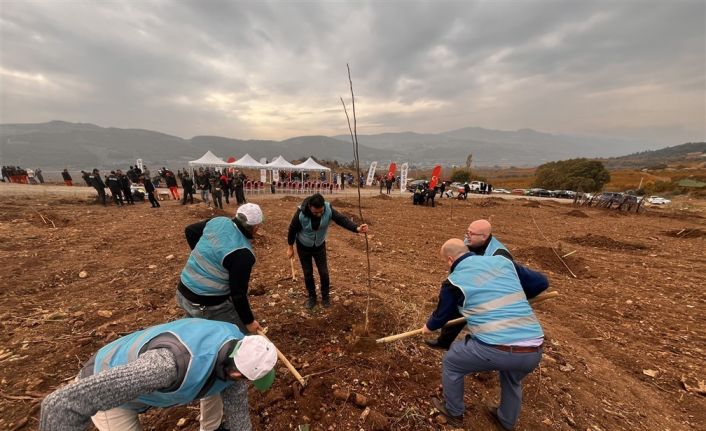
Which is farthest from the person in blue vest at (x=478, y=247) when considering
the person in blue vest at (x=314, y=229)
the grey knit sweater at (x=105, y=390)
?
the grey knit sweater at (x=105, y=390)

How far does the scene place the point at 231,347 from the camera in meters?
1.65

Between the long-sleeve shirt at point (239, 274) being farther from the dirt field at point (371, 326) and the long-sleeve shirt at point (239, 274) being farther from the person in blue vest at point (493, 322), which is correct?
the person in blue vest at point (493, 322)

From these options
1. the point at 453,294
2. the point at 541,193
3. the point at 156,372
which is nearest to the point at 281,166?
the point at 453,294

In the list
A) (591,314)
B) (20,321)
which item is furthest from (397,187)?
(20,321)

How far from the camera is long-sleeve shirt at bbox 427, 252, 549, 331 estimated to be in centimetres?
246

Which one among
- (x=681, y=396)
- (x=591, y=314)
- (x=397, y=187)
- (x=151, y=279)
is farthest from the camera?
(x=397, y=187)

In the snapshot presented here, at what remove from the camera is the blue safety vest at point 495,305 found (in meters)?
2.27

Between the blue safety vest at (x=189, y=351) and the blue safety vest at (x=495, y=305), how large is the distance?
68.3 inches

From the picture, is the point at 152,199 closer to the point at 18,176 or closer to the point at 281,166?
the point at 281,166

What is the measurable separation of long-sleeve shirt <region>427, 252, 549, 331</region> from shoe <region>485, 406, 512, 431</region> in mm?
939

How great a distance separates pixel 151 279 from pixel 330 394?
4.69m

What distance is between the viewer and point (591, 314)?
5.27 meters

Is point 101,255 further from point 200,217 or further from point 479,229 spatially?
point 479,229

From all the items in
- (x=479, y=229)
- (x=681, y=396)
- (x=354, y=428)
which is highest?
(x=479, y=229)
